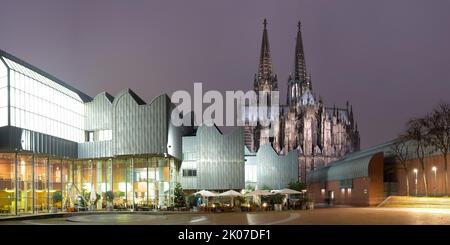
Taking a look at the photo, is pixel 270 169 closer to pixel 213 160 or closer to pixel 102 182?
pixel 213 160

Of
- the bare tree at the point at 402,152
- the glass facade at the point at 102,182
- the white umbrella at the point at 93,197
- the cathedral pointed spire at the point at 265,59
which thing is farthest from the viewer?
the cathedral pointed spire at the point at 265,59

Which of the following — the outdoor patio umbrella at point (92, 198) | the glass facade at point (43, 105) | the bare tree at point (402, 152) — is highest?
the glass facade at point (43, 105)

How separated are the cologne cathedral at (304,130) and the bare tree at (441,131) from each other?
86790 mm

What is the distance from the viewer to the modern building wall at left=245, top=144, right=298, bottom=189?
282 ft

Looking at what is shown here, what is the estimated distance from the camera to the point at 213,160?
7894 cm

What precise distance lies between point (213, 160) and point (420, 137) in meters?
25.8

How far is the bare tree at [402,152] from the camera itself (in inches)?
3135

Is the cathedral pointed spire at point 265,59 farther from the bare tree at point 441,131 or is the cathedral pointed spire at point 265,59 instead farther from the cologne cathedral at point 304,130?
the bare tree at point 441,131

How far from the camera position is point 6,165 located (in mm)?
58594

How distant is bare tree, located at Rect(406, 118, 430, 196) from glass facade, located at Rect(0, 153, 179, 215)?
29.8m

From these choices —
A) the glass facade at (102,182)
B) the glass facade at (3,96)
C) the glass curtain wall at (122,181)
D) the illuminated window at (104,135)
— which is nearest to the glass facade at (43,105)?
the glass facade at (3,96)

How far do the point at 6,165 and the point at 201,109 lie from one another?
3253 cm

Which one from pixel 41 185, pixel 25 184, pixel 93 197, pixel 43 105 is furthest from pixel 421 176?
pixel 25 184
